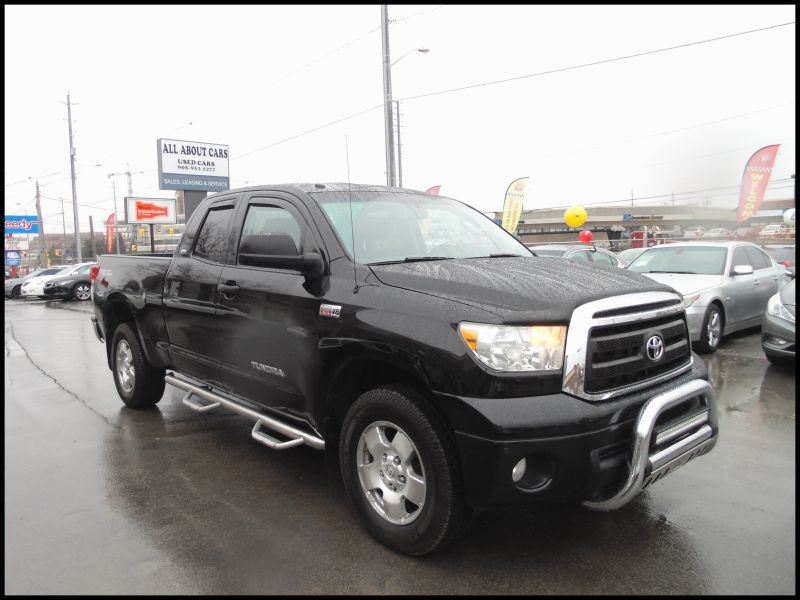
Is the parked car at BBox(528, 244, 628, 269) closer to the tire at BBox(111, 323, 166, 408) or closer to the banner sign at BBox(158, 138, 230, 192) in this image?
the tire at BBox(111, 323, 166, 408)

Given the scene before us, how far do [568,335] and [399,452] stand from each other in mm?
1012

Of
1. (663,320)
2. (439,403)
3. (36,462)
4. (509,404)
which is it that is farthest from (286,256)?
(36,462)

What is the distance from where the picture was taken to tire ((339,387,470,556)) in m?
2.75

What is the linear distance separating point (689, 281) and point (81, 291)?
23.1m

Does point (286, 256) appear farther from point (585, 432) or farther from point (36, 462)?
point (36, 462)

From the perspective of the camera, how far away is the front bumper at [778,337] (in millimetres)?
6762

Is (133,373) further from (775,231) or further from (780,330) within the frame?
(775,231)

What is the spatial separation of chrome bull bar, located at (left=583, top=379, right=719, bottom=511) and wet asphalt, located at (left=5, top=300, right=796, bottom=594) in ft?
1.46

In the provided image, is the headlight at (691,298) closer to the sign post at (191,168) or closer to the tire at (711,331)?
the tire at (711,331)

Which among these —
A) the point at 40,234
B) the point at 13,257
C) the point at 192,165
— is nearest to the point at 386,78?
the point at 192,165

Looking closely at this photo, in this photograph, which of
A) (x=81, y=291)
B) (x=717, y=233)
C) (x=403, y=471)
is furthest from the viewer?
(x=81, y=291)

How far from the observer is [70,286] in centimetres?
2384

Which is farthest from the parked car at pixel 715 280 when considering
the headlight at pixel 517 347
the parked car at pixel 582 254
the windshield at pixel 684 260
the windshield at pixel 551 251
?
the headlight at pixel 517 347

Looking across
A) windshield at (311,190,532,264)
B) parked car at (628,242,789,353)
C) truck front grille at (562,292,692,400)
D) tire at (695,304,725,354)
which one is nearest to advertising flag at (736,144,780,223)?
parked car at (628,242,789,353)
